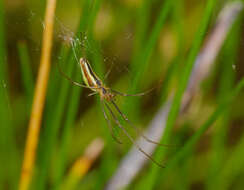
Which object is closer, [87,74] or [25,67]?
[87,74]

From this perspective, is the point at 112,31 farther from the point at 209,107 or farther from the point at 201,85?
the point at 209,107

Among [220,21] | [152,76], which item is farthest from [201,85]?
[152,76]

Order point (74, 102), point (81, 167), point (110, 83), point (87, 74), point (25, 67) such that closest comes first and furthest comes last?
point (87, 74) → point (74, 102) → point (25, 67) → point (81, 167) → point (110, 83)

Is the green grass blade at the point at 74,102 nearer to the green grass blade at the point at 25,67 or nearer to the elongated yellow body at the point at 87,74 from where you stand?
the elongated yellow body at the point at 87,74

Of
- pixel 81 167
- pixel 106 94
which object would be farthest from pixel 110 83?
pixel 106 94

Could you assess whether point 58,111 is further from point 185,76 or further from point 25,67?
point 185,76

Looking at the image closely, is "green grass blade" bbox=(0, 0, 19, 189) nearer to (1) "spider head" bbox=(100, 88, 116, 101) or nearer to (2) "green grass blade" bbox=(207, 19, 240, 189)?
(1) "spider head" bbox=(100, 88, 116, 101)
